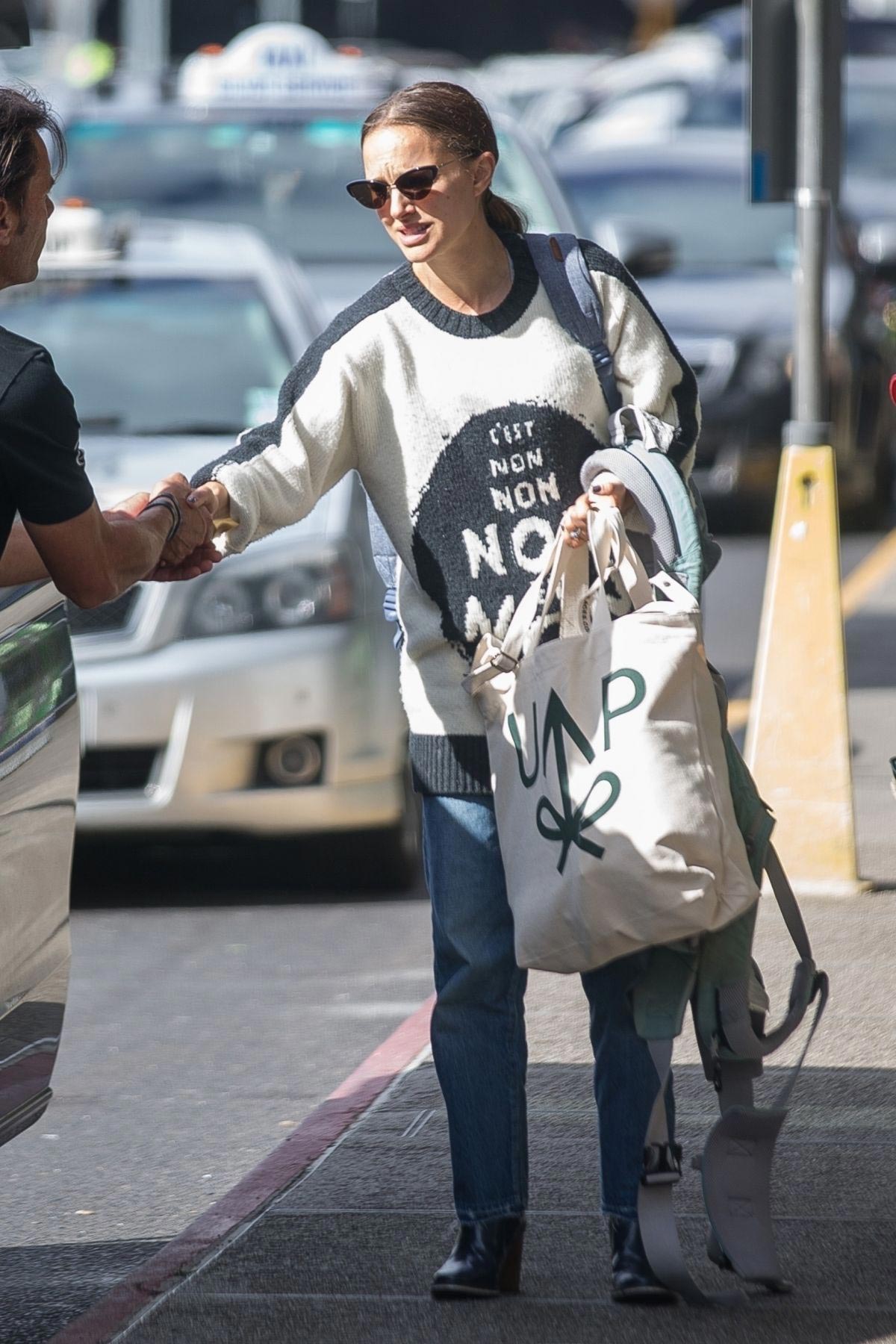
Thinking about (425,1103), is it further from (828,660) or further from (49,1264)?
(828,660)

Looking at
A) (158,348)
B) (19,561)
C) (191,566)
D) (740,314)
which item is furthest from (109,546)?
(740,314)

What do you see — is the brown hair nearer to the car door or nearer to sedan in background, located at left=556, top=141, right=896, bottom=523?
the car door

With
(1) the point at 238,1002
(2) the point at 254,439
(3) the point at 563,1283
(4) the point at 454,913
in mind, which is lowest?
(1) the point at 238,1002

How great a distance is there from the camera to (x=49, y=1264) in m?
4.17

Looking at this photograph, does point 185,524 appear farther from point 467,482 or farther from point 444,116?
point 444,116

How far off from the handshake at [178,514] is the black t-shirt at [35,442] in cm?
33

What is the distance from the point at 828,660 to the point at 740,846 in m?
3.03

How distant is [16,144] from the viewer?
11.0 feet

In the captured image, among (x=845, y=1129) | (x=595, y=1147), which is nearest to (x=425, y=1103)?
(x=595, y=1147)

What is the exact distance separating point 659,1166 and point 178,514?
1.21m

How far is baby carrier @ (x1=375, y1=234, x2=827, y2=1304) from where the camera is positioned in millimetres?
3594

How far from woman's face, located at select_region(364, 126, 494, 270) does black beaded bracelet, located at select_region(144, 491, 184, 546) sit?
52 centimetres

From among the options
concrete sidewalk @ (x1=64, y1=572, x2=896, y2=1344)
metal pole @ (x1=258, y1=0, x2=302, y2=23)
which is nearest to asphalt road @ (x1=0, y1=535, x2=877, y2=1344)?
concrete sidewalk @ (x1=64, y1=572, x2=896, y2=1344)

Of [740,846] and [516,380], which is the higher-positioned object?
[516,380]
